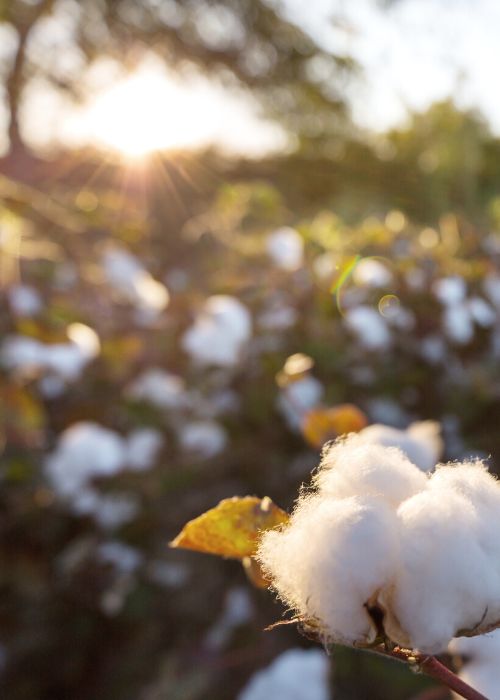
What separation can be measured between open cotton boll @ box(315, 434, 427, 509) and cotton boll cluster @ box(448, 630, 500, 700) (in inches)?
5.3

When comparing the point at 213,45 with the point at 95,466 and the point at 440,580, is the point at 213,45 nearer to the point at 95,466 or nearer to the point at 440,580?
the point at 95,466

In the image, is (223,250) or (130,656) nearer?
(130,656)

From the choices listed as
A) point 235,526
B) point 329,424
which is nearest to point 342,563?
point 235,526

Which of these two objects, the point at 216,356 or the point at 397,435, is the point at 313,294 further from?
the point at 397,435

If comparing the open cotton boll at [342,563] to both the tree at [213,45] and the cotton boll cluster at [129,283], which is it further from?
the tree at [213,45]

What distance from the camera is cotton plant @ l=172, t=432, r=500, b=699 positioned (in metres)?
0.32

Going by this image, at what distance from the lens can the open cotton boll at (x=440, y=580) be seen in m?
0.32

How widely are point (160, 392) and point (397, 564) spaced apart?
4.43 ft

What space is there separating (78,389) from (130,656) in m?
0.58

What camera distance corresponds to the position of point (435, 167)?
676 cm

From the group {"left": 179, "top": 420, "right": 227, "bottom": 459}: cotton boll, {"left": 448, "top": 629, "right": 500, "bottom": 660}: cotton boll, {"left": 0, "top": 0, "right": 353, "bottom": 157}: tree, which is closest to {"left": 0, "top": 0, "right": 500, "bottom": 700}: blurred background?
{"left": 179, "top": 420, "right": 227, "bottom": 459}: cotton boll

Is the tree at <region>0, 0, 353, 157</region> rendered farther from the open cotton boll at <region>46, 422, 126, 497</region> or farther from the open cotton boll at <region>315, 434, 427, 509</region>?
the open cotton boll at <region>315, 434, 427, 509</region>

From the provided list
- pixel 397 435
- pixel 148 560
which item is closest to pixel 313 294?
pixel 148 560

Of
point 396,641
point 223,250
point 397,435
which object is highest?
point 223,250
